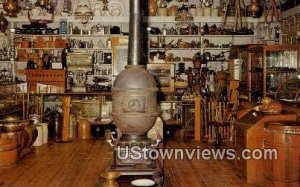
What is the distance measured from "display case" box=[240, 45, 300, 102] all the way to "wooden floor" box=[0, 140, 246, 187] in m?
2.24

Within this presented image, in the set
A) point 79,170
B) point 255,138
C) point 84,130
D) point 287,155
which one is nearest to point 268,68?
point 255,138

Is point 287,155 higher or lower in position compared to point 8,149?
higher

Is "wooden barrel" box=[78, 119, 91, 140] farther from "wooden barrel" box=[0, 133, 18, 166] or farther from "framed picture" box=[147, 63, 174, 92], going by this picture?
"wooden barrel" box=[0, 133, 18, 166]

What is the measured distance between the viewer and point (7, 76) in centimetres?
1045

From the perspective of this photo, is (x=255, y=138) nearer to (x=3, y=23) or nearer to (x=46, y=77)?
(x=46, y=77)

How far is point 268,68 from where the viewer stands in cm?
826

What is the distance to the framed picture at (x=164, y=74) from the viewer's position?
9.56m

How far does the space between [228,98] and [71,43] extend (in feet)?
14.9

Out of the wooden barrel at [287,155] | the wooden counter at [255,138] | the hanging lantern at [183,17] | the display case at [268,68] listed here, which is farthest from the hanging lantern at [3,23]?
the wooden barrel at [287,155]

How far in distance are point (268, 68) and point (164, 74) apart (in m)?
2.53

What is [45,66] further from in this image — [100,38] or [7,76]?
[100,38]

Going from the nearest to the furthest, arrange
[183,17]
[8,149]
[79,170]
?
[79,170] < [8,149] < [183,17]

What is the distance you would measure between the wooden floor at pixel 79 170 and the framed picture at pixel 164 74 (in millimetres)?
2443

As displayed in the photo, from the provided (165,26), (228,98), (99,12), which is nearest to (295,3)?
(228,98)
